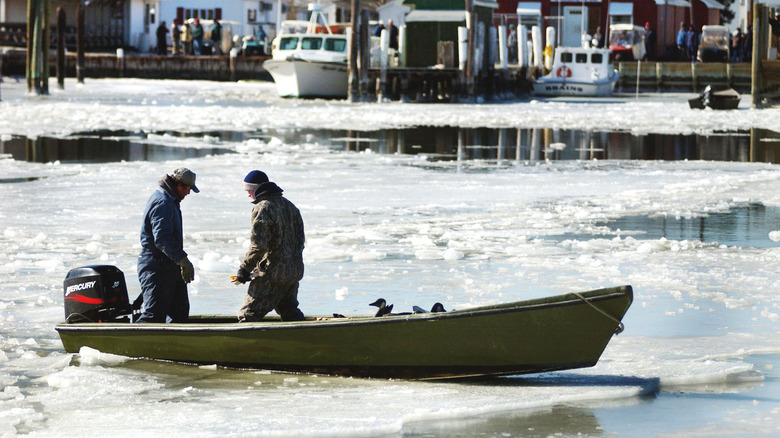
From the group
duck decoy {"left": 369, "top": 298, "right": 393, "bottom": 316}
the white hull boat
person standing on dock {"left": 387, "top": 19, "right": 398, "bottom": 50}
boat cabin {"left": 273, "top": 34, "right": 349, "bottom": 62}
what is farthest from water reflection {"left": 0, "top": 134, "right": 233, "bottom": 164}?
person standing on dock {"left": 387, "top": 19, "right": 398, "bottom": 50}

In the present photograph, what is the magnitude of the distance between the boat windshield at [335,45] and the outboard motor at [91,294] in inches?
1480

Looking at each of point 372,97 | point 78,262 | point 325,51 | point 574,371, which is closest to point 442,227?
point 78,262

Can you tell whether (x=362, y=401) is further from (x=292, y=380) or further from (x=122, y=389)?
(x=122, y=389)

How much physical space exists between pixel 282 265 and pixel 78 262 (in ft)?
13.4

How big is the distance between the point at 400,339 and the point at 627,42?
49880 millimetres

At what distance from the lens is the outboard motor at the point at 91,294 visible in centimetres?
827

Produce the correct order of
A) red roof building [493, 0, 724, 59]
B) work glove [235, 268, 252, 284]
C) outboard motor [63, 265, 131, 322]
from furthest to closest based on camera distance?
red roof building [493, 0, 724, 59], outboard motor [63, 265, 131, 322], work glove [235, 268, 252, 284]

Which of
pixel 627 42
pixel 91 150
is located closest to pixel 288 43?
pixel 627 42

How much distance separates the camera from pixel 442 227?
45.2 feet

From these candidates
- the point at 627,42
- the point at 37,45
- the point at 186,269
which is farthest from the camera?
the point at 627,42

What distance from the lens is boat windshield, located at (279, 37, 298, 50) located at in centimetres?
4603

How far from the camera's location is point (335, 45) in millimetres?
45500

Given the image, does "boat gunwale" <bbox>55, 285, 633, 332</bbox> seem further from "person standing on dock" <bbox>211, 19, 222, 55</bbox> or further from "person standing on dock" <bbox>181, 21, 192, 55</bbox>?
"person standing on dock" <bbox>181, 21, 192, 55</bbox>

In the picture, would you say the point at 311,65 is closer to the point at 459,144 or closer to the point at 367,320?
the point at 459,144
